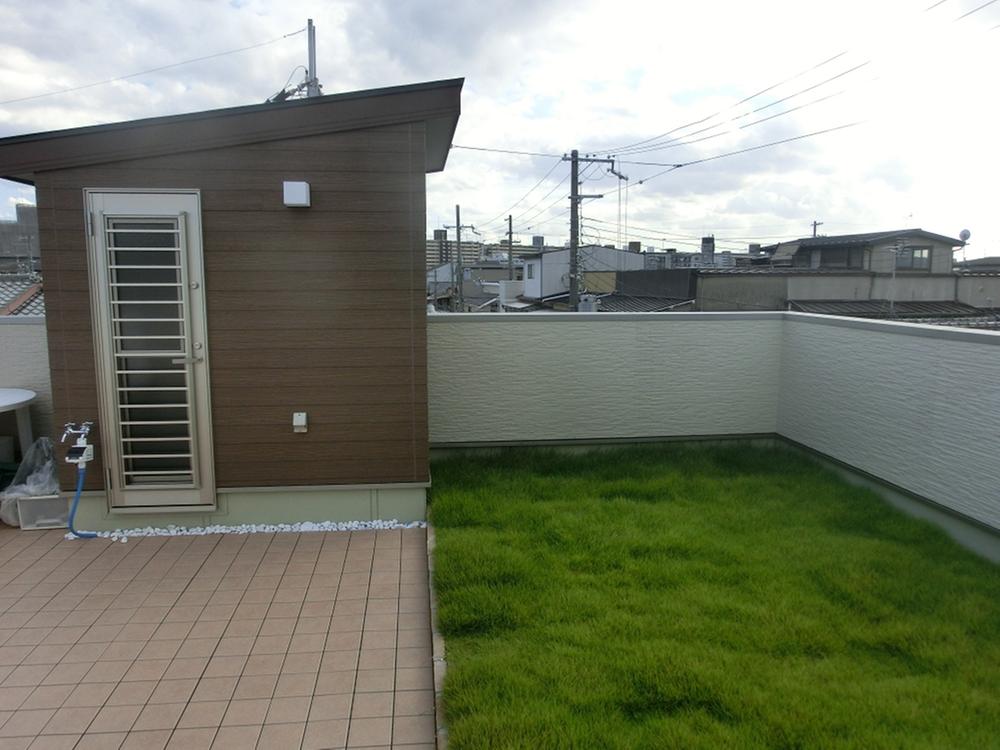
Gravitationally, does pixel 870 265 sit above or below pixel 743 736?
above

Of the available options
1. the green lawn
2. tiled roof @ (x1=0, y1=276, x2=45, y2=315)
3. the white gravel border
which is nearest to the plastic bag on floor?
the white gravel border

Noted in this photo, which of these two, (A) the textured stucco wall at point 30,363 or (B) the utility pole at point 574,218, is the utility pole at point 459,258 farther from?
(A) the textured stucco wall at point 30,363

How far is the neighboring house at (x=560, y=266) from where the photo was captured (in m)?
34.6

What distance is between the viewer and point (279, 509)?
4.64 meters

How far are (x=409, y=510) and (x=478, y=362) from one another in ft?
4.89

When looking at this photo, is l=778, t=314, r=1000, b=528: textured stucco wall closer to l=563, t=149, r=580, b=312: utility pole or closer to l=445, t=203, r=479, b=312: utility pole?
l=563, t=149, r=580, b=312: utility pole

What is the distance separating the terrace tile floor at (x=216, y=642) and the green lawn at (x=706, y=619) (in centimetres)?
30

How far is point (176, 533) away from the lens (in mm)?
4543

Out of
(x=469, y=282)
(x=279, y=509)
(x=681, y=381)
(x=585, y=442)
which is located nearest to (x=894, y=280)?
(x=681, y=381)

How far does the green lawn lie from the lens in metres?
2.42

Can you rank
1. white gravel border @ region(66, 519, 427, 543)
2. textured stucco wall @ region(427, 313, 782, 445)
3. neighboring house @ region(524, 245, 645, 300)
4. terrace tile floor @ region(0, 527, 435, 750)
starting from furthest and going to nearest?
neighboring house @ region(524, 245, 645, 300), textured stucco wall @ region(427, 313, 782, 445), white gravel border @ region(66, 519, 427, 543), terrace tile floor @ region(0, 527, 435, 750)

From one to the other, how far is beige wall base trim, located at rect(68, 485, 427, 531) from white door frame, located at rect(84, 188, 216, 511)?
0.26 ft

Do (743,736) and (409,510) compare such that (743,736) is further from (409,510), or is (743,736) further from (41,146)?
(41,146)

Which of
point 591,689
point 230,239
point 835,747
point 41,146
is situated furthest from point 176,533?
point 835,747
